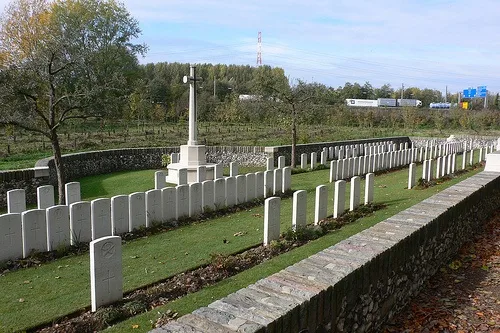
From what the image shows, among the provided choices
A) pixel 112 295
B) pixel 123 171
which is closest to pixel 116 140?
pixel 123 171

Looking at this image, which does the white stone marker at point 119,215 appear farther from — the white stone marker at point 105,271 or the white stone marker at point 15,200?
the white stone marker at point 105,271

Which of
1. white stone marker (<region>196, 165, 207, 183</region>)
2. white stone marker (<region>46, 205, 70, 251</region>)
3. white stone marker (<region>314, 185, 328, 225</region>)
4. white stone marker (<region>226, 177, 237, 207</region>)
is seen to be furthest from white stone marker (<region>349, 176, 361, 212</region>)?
white stone marker (<region>196, 165, 207, 183</region>)

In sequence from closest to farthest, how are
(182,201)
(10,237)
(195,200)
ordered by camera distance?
(10,237) → (182,201) → (195,200)

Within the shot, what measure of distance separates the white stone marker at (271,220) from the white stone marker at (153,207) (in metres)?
2.76

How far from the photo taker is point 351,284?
3.77 metres

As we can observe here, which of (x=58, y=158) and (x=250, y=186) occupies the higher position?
(x=58, y=158)

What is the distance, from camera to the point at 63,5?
131 feet

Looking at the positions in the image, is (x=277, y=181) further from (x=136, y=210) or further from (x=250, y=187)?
(x=136, y=210)

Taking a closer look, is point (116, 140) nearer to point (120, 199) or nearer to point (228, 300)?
point (120, 199)

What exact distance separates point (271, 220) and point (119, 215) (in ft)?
9.71

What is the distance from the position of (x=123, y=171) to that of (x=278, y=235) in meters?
14.0

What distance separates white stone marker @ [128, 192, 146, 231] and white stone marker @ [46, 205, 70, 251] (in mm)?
Answer: 1333

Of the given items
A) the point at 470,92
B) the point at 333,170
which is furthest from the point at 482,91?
the point at 333,170

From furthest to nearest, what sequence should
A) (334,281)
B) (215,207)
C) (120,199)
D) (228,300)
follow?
1. (215,207)
2. (120,199)
3. (334,281)
4. (228,300)
